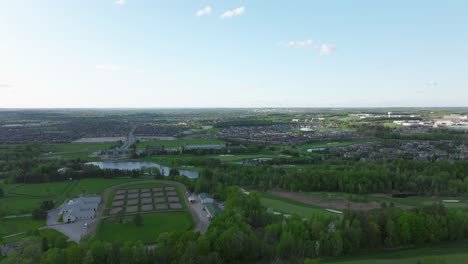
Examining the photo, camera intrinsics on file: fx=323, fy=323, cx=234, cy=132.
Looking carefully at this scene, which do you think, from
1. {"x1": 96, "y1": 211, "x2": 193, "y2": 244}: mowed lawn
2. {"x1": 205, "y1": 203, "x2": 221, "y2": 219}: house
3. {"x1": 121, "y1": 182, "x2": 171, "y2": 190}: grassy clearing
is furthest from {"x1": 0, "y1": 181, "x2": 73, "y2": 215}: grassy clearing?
{"x1": 205, "y1": 203, "x2": 221, "y2": 219}: house

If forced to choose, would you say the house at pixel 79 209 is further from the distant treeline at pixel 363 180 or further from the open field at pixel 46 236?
the distant treeline at pixel 363 180

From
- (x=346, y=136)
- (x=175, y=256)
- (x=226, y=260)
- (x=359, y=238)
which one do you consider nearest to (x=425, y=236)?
(x=359, y=238)

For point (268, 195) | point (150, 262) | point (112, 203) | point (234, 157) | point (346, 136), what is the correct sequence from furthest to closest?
point (346, 136) → point (234, 157) → point (268, 195) → point (112, 203) → point (150, 262)

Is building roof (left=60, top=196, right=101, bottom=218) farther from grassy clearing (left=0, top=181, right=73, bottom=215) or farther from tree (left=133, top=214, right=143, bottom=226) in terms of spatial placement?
tree (left=133, top=214, right=143, bottom=226)

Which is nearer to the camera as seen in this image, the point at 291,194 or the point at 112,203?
the point at 112,203

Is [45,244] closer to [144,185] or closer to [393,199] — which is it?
[144,185]

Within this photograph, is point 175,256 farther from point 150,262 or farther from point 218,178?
point 218,178

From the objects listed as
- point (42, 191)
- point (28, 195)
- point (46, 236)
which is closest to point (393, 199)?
point (46, 236)

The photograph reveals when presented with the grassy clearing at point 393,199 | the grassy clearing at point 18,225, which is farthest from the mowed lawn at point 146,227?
the grassy clearing at point 393,199
